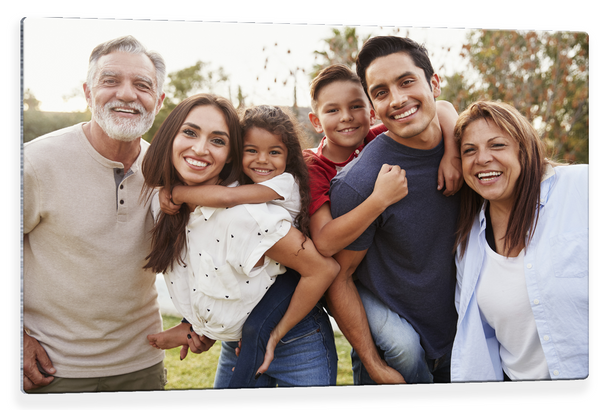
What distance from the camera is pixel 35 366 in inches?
88.7

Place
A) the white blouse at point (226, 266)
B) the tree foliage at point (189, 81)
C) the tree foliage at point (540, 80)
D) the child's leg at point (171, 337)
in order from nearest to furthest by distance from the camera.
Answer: the white blouse at point (226, 266) < the child's leg at point (171, 337) < the tree foliage at point (189, 81) < the tree foliage at point (540, 80)

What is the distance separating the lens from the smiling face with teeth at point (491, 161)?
2.25 meters

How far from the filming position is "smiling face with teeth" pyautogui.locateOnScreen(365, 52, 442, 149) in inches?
88.5

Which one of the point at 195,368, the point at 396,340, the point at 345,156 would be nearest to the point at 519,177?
the point at 345,156

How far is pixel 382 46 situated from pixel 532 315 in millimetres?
1525

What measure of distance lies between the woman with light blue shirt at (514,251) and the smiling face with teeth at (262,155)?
91 cm

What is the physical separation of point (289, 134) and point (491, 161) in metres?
0.98

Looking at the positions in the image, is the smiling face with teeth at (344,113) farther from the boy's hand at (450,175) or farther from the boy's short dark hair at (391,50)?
the boy's hand at (450,175)

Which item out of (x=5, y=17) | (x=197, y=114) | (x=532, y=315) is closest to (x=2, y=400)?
(x=197, y=114)

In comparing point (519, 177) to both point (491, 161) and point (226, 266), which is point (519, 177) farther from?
point (226, 266)

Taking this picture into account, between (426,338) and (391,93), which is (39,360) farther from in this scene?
(391,93)

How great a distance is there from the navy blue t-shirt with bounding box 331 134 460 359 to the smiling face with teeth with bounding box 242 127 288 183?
0.97ft

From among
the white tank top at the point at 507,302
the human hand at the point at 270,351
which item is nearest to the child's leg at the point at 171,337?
the human hand at the point at 270,351

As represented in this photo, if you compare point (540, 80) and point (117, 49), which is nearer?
point (117, 49)
